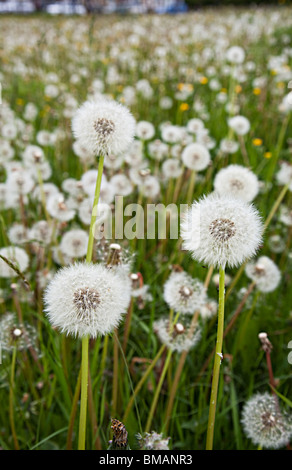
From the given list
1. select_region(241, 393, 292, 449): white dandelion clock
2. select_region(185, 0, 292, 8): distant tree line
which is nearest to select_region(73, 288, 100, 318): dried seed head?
select_region(241, 393, 292, 449): white dandelion clock

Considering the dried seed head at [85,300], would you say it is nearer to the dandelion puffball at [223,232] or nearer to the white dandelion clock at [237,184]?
the dandelion puffball at [223,232]

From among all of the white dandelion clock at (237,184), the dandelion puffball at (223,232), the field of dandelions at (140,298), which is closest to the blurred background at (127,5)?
the field of dandelions at (140,298)

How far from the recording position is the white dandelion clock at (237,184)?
1.66 m

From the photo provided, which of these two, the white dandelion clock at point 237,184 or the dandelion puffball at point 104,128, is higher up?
the dandelion puffball at point 104,128

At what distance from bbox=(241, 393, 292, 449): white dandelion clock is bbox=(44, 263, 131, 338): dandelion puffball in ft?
2.13

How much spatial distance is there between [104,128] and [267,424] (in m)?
1.02

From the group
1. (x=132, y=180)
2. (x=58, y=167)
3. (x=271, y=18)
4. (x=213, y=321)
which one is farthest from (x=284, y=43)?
(x=213, y=321)

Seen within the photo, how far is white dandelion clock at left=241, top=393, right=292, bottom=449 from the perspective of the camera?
1.32 metres

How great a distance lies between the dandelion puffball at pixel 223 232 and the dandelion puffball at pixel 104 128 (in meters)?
0.29

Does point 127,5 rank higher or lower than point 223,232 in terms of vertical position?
higher

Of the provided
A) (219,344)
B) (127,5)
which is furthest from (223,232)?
(127,5)

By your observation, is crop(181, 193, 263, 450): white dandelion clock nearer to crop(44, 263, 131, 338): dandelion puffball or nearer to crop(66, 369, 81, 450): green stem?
crop(44, 263, 131, 338): dandelion puffball

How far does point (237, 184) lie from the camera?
169 cm

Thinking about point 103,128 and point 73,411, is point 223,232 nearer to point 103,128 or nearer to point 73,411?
point 103,128
